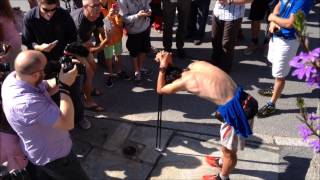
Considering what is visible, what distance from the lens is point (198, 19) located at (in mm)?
7742

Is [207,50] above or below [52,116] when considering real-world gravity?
below

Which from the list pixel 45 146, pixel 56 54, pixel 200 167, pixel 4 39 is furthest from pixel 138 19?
pixel 45 146

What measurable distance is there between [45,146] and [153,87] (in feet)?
9.42

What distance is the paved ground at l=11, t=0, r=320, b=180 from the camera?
480cm

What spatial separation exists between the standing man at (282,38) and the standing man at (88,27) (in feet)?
6.92

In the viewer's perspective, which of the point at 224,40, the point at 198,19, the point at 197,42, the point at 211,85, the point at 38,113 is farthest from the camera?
the point at 198,19

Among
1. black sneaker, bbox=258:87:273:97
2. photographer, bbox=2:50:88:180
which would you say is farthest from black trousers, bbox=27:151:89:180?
black sneaker, bbox=258:87:273:97

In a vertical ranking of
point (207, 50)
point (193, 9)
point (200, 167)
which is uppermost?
point (193, 9)

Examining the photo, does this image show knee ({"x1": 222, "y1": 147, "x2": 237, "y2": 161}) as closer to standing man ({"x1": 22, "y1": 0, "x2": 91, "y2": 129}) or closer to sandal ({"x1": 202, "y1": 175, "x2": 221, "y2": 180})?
sandal ({"x1": 202, "y1": 175, "x2": 221, "y2": 180})

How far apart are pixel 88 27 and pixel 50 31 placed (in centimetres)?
64

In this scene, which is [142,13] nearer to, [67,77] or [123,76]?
[123,76]

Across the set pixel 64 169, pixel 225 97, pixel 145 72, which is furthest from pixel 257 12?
pixel 64 169

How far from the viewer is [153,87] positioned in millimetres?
6383

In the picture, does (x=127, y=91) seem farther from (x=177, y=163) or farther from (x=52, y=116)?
(x=52, y=116)
